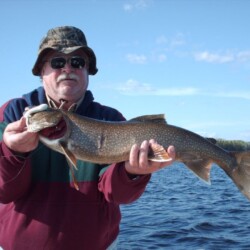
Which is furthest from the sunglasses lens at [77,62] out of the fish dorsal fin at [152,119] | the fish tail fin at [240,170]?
the fish tail fin at [240,170]

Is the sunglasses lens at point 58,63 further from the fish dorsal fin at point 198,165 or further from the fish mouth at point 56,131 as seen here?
the fish dorsal fin at point 198,165

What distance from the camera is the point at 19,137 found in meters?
3.75

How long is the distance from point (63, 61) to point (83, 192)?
1.55 meters

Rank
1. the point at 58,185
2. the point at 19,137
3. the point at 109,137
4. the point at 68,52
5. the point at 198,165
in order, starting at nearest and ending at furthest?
the point at 19,137 → the point at 58,185 → the point at 109,137 → the point at 68,52 → the point at 198,165

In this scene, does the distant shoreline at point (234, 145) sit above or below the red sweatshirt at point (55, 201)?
below

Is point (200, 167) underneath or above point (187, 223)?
above

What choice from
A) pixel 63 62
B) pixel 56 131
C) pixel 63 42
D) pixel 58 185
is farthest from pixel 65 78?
pixel 58 185

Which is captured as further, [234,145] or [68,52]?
[234,145]

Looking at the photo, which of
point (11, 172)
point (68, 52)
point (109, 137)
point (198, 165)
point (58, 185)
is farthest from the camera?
point (198, 165)

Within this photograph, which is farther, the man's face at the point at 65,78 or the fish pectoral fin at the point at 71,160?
the man's face at the point at 65,78

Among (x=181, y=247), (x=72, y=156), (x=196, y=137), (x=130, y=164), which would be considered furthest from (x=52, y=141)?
(x=181, y=247)

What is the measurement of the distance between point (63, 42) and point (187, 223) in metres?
9.86

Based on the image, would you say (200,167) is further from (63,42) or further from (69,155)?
(63,42)

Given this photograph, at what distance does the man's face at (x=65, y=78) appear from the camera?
4512 millimetres
